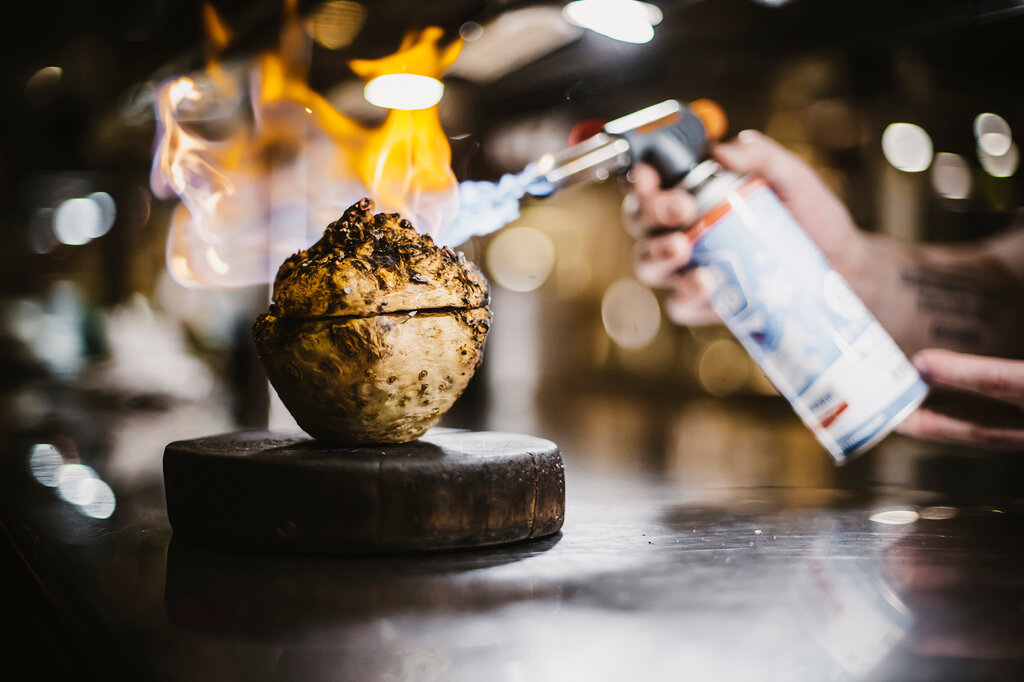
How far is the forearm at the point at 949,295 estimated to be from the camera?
1.49 metres

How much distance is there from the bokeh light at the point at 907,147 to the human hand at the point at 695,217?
2.10 metres

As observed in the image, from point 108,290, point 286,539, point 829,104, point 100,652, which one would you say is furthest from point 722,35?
point 108,290

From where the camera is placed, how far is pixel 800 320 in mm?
936

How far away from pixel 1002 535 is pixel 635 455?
732 mm

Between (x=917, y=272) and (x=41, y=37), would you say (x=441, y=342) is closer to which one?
(x=917, y=272)

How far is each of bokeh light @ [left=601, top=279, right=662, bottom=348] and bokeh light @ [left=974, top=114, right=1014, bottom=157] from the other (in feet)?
5.82

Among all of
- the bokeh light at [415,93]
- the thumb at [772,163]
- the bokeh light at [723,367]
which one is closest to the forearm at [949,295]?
the thumb at [772,163]

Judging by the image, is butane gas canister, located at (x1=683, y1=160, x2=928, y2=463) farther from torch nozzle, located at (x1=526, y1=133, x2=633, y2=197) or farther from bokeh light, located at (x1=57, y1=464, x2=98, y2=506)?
bokeh light, located at (x1=57, y1=464, x2=98, y2=506)

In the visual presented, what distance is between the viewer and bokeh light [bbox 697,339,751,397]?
3.95 meters

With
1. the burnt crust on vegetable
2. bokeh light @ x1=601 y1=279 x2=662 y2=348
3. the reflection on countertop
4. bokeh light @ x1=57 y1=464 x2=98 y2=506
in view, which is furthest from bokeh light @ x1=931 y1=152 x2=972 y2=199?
bokeh light @ x1=57 y1=464 x2=98 y2=506

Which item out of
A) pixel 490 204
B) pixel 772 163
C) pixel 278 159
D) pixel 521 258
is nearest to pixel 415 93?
pixel 490 204

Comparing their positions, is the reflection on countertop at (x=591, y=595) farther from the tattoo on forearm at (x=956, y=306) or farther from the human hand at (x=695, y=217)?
the tattoo on forearm at (x=956, y=306)

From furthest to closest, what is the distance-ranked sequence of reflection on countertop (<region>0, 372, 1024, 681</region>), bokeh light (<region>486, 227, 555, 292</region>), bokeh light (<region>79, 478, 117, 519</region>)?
bokeh light (<region>486, 227, 555, 292</region>) → bokeh light (<region>79, 478, 117, 519</region>) → reflection on countertop (<region>0, 372, 1024, 681</region>)

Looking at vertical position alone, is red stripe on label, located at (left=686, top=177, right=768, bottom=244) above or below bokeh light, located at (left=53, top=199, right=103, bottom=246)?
below
